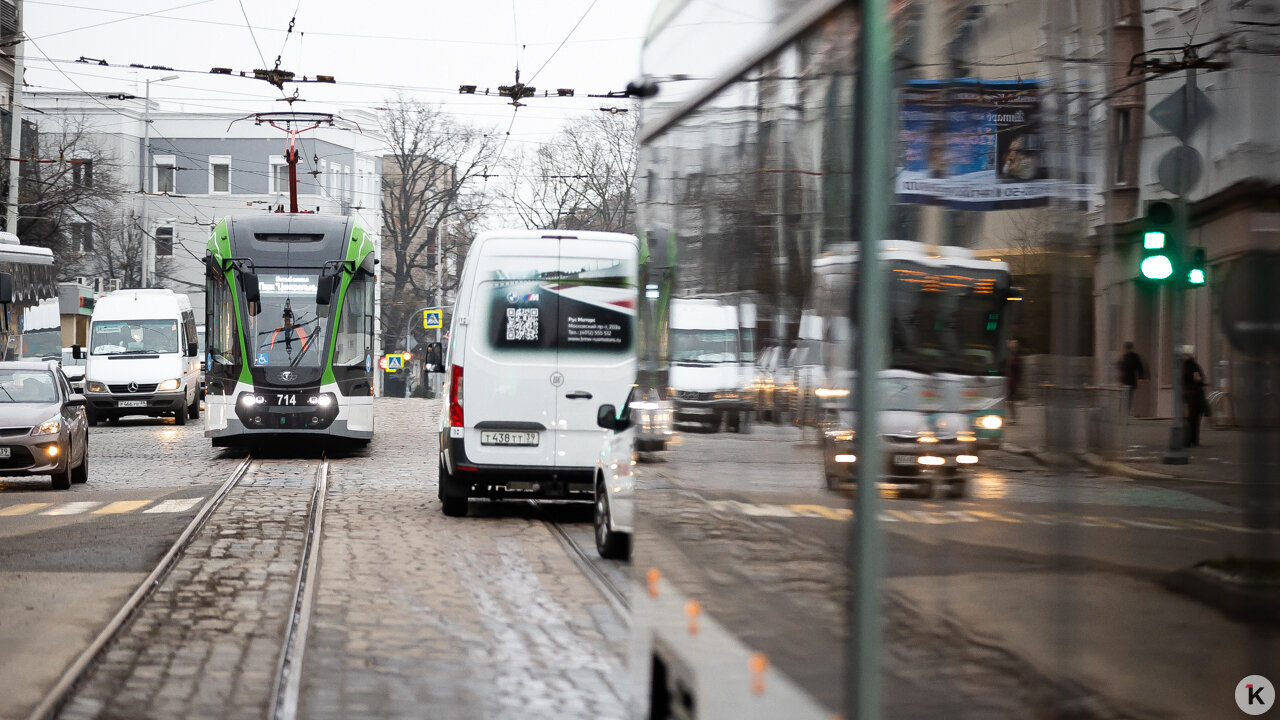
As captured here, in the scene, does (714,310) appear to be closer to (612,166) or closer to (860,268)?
(860,268)

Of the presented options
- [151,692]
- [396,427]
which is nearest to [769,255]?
[151,692]

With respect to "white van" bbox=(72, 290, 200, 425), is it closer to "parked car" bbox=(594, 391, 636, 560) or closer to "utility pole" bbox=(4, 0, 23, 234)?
"utility pole" bbox=(4, 0, 23, 234)

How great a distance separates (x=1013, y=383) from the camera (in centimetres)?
205

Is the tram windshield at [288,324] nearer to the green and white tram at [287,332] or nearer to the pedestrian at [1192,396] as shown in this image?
the green and white tram at [287,332]

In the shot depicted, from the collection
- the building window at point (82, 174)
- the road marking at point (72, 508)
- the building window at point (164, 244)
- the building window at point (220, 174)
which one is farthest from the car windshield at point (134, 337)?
the building window at point (220, 174)

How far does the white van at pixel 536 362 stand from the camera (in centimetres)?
1393

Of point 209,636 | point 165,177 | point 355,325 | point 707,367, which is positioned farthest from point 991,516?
point 165,177

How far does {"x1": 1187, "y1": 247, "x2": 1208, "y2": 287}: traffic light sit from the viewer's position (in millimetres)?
1687

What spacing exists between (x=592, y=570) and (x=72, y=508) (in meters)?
7.28

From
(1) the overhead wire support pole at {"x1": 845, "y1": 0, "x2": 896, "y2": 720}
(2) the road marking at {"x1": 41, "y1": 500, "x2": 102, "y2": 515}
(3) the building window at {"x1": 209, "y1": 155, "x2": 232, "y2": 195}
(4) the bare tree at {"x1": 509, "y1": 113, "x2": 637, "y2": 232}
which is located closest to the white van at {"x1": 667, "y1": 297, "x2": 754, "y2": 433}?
(1) the overhead wire support pole at {"x1": 845, "y1": 0, "x2": 896, "y2": 720}

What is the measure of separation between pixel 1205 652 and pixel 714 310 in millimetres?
2000

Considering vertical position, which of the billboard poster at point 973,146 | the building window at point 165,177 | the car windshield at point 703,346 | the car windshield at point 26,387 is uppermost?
the building window at point 165,177

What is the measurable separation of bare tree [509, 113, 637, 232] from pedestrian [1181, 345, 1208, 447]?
143 ft

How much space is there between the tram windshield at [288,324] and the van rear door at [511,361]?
344 inches
